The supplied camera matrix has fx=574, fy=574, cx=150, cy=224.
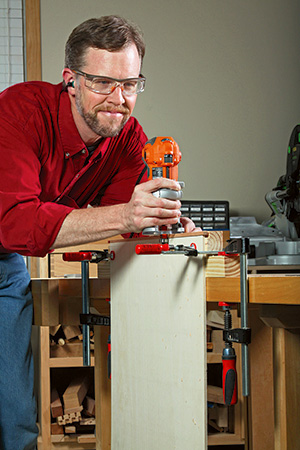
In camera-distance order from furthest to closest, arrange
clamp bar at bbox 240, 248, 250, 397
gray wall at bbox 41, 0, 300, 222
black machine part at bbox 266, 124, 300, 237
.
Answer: gray wall at bbox 41, 0, 300, 222 < black machine part at bbox 266, 124, 300, 237 < clamp bar at bbox 240, 248, 250, 397

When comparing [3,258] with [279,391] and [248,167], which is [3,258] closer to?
[279,391]

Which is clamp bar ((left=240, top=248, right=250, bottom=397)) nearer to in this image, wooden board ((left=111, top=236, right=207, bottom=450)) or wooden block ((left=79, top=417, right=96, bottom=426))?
wooden board ((left=111, top=236, right=207, bottom=450))

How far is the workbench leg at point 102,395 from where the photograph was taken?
1784 millimetres

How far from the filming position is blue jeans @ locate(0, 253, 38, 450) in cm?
164

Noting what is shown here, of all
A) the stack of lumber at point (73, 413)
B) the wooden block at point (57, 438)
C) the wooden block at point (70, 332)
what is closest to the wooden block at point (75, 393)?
the stack of lumber at point (73, 413)

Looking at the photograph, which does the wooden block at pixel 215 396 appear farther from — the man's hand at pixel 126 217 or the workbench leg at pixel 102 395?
the man's hand at pixel 126 217

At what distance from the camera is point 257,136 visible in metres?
3.45

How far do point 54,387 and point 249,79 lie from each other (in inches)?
83.7

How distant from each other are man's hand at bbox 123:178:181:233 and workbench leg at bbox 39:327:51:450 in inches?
65.7

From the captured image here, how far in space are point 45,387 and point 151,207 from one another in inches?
71.8

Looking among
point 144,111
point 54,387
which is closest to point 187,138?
point 144,111

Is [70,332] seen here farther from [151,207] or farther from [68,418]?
[151,207]

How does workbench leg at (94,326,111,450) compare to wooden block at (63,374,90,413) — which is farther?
wooden block at (63,374,90,413)

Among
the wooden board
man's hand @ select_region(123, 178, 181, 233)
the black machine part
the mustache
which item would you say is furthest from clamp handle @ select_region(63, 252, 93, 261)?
the black machine part
